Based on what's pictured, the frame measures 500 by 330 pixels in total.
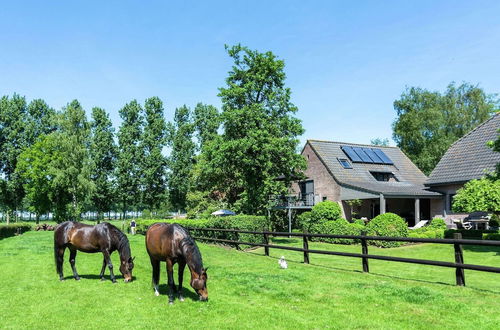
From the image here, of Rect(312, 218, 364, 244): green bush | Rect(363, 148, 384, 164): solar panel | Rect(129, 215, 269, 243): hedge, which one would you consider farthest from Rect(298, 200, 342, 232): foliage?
Rect(363, 148, 384, 164): solar panel

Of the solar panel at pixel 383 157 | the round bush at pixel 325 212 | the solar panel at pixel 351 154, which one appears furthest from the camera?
the solar panel at pixel 383 157

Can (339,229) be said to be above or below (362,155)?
below

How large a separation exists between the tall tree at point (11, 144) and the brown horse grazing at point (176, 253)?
5533 cm

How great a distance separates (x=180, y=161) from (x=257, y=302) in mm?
53426

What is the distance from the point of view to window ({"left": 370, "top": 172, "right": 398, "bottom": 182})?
1501 inches

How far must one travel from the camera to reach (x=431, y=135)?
182ft

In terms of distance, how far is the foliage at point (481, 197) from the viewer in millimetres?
19062

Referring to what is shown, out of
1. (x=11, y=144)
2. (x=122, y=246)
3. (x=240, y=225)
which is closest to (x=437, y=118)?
(x=240, y=225)

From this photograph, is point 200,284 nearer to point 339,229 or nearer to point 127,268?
point 127,268

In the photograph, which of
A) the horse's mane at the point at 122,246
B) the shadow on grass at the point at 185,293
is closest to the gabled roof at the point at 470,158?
the shadow on grass at the point at 185,293

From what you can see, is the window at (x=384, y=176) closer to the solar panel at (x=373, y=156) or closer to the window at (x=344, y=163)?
the solar panel at (x=373, y=156)

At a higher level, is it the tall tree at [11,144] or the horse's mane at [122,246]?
the tall tree at [11,144]

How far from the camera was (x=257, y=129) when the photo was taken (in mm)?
28250

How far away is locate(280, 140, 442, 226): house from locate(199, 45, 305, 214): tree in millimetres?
6523
